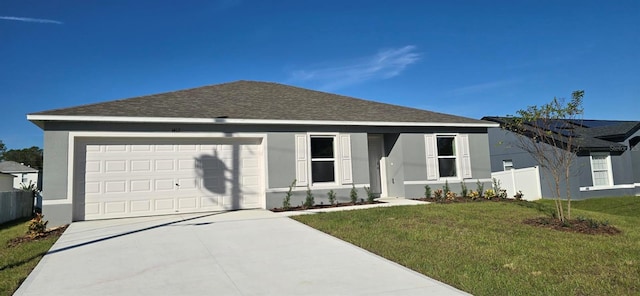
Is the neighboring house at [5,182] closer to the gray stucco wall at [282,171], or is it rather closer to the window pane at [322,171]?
the gray stucco wall at [282,171]

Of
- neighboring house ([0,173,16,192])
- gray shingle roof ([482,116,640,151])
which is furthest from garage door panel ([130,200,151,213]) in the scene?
neighboring house ([0,173,16,192])

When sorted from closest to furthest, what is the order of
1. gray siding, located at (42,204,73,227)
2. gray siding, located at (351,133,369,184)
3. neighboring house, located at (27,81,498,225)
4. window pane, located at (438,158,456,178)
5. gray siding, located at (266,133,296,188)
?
gray siding, located at (42,204,73,227) < neighboring house, located at (27,81,498,225) < gray siding, located at (266,133,296,188) < gray siding, located at (351,133,369,184) < window pane, located at (438,158,456,178)

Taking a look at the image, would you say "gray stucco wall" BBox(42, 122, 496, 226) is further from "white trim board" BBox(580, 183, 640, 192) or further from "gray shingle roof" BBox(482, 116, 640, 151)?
"white trim board" BBox(580, 183, 640, 192)

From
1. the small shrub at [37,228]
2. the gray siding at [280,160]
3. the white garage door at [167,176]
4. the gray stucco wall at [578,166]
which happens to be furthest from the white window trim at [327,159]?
the gray stucco wall at [578,166]

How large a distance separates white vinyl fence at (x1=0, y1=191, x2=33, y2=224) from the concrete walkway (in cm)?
731

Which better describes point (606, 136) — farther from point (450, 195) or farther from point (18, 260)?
point (18, 260)

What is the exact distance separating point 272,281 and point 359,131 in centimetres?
891

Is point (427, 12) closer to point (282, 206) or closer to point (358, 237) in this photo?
point (282, 206)

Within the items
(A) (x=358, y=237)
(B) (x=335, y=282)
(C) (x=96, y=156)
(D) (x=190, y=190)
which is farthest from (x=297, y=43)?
(B) (x=335, y=282)

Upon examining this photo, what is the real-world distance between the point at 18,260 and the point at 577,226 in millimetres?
10671

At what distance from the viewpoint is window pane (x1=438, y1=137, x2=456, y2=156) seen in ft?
46.8

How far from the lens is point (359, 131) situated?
13188 millimetres

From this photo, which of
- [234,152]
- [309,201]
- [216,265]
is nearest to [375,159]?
[309,201]

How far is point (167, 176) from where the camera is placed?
1109 cm
